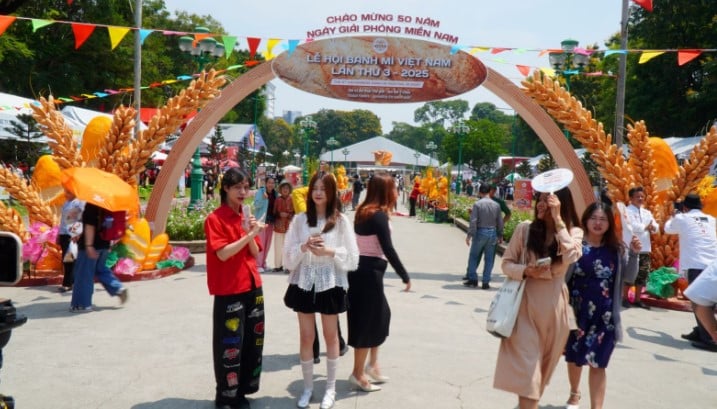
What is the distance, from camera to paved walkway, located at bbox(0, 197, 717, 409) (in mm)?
4477

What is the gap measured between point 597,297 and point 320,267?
189cm

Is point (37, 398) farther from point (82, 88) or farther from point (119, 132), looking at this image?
point (82, 88)

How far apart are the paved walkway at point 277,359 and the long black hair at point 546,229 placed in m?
1.42

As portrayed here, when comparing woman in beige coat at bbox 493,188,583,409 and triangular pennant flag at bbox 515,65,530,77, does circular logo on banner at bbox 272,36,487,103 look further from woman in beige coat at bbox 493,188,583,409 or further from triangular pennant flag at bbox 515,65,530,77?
woman in beige coat at bbox 493,188,583,409

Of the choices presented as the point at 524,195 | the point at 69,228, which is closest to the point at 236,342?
the point at 69,228

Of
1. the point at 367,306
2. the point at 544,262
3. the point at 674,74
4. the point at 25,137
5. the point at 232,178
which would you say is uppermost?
the point at 674,74

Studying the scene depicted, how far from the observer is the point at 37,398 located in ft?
14.2

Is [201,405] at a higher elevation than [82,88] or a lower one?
lower

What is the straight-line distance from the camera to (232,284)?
157 inches

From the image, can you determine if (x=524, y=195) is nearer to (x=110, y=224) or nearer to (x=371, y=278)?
(x=110, y=224)

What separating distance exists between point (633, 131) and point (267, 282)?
239 inches

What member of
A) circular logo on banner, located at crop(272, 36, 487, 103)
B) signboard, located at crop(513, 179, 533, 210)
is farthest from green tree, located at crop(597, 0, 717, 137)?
circular logo on banner, located at crop(272, 36, 487, 103)

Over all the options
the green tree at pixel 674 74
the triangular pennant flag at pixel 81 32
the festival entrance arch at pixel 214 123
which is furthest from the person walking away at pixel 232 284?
the green tree at pixel 674 74

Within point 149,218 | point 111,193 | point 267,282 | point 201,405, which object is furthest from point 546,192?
point 149,218
